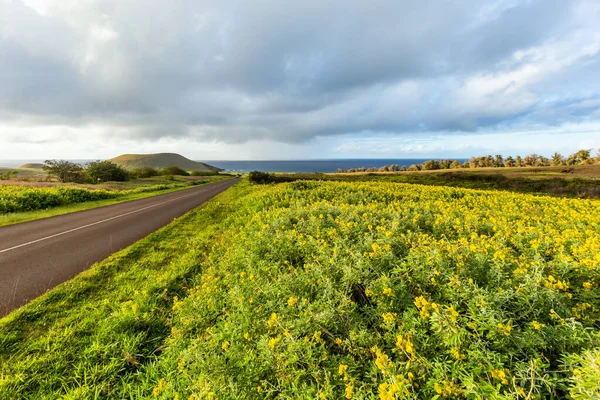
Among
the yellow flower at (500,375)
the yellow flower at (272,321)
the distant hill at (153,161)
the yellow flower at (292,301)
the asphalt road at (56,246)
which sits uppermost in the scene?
the distant hill at (153,161)

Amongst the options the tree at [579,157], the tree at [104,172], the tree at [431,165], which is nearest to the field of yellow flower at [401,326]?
the tree at [104,172]

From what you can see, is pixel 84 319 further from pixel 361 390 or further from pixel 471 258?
pixel 471 258

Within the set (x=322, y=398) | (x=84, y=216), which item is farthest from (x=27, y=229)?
(x=322, y=398)

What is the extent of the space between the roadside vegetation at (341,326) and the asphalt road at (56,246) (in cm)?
102

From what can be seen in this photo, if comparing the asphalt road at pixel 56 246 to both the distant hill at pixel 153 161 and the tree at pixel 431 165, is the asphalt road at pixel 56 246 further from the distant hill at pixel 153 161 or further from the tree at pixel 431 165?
the distant hill at pixel 153 161

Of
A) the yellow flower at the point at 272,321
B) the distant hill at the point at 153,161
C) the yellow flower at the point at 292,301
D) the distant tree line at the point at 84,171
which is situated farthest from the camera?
the distant hill at the point at 153,161

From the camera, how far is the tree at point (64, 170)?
47844mm

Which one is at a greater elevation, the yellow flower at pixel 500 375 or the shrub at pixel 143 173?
the shrub at pixel 143 173

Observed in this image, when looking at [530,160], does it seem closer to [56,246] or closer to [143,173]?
[56,246]

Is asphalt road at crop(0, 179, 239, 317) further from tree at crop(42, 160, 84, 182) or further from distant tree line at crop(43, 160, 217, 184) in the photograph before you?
distant tree line at crop(43, 160, 217, 184)

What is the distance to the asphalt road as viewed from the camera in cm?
594

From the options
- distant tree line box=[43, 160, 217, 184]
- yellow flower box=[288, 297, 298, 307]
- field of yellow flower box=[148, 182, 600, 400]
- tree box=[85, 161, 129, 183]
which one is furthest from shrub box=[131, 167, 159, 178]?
yellow flower box=[288, 297, 298, 307]

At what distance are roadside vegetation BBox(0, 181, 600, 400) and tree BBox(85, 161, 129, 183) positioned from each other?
6325 cm

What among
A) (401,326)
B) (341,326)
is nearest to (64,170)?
(341,326)
